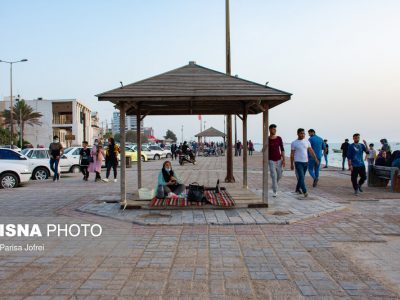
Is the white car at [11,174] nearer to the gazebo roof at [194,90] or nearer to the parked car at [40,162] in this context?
the parked car at [40,162]

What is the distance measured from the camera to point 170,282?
4.71 meters

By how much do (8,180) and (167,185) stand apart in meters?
7.90

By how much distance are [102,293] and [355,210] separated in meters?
6.78

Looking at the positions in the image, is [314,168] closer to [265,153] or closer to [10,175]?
[265,153]

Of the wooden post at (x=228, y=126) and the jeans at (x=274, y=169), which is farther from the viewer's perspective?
the wooden post at (x=228, y=126)

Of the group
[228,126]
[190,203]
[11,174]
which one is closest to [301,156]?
[190,203]

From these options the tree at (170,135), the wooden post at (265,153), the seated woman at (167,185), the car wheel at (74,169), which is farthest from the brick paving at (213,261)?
the tree at (170,135)

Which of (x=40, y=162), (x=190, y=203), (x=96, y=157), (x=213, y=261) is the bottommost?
(x=213, y=261)

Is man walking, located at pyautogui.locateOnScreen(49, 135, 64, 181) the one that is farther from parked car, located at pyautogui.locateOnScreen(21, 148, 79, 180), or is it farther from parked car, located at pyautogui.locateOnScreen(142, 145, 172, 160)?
parked car, located at pyautogui.locateOnScreen(142, 145, 172, 160)

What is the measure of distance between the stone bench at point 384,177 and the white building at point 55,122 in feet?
202

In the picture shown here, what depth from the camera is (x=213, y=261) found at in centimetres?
553

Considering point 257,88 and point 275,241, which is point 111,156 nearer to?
point 257,88

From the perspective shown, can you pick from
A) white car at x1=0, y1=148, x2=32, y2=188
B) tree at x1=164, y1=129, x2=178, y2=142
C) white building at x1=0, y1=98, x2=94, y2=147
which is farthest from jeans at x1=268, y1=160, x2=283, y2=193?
tree at x1=164, y1=129, x2=178, y2=142

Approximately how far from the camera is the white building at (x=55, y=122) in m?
71.2
